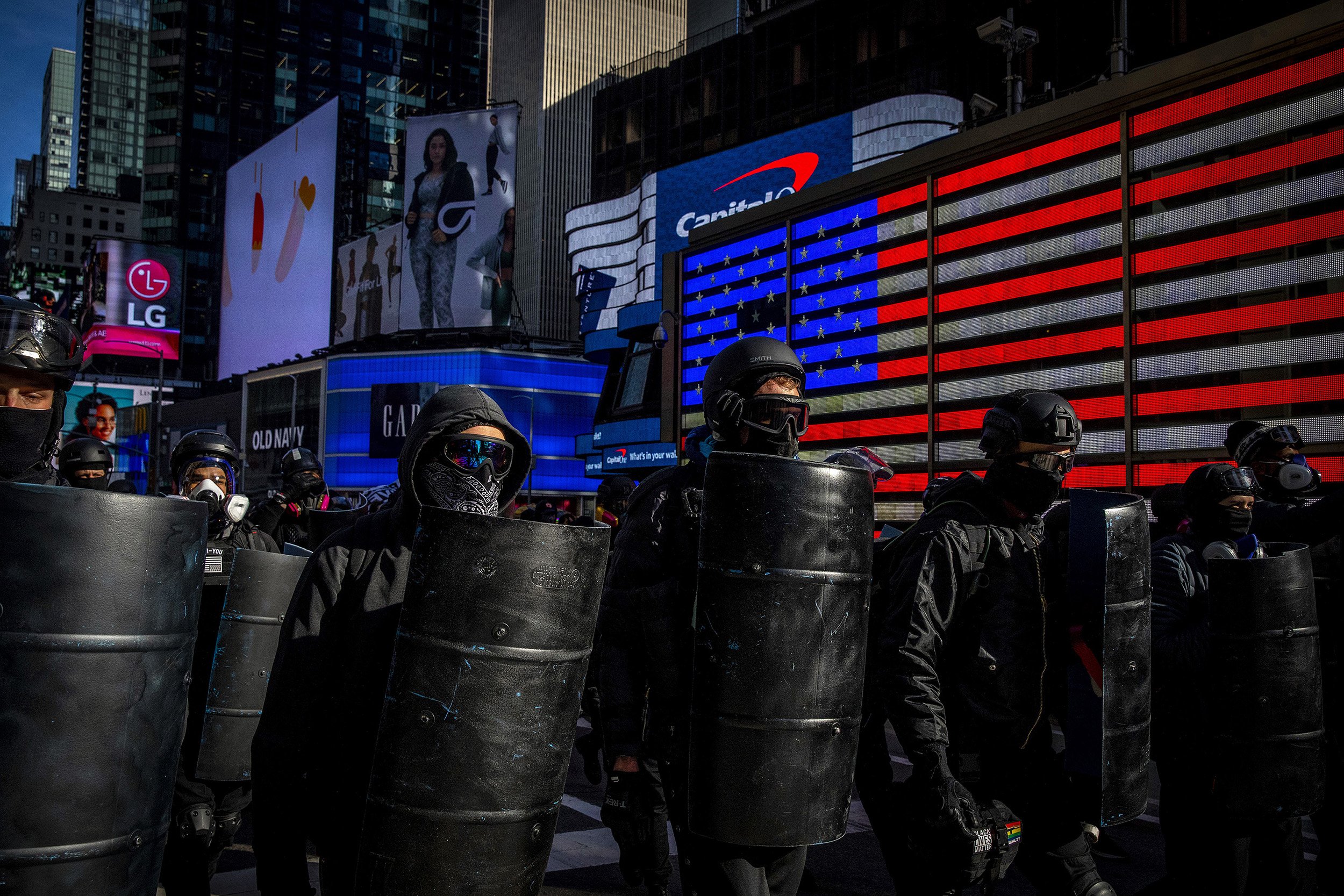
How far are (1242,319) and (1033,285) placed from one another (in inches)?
199

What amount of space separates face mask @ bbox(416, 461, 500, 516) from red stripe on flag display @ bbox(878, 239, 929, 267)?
79.5ft

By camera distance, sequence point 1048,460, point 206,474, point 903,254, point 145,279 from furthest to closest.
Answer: point 145,279 < point 903,254 < point 206,474 < point 1048,460

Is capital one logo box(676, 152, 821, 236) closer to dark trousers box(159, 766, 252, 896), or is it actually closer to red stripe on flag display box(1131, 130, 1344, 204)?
red stripe on flag display box(1131, 130, 1344, 204)

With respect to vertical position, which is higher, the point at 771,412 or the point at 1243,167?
the point at 1243,167

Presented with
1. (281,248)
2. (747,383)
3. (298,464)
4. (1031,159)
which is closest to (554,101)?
(281,248)

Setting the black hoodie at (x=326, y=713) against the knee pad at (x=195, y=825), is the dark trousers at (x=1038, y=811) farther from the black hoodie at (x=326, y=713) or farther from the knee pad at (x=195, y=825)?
the knee pad at (x=195, y=825)

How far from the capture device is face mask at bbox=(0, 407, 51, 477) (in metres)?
2.62

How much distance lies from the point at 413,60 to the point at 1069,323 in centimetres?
13203

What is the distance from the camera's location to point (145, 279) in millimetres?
78812

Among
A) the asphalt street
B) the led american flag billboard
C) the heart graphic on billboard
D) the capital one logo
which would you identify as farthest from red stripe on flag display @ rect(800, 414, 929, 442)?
the heart graphic on billboard

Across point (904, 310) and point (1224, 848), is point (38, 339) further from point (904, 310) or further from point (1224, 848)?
point (904, 310)

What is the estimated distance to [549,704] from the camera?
7.66 feet

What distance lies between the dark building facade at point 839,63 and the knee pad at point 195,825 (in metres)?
38.6

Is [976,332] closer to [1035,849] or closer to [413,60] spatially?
[1035,849]
